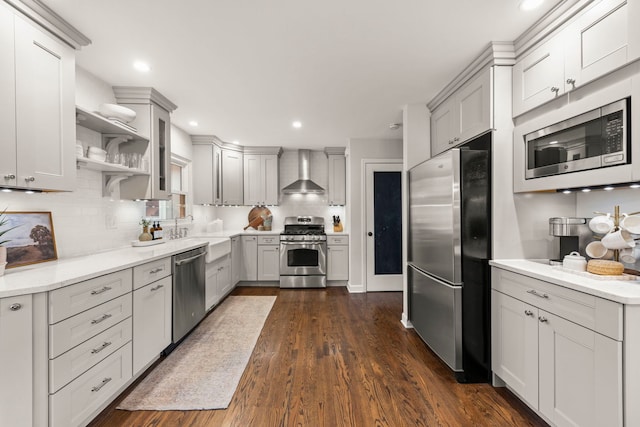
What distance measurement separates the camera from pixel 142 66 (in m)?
2.32

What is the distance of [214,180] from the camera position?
4629 mm

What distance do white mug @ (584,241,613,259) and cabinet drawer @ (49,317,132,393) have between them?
9.78ft

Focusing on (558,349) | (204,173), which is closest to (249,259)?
(204,173)

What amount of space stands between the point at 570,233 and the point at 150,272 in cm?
299

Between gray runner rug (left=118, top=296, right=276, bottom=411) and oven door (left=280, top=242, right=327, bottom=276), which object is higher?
oven door (left=280, top=242, right=327, bottom=276)

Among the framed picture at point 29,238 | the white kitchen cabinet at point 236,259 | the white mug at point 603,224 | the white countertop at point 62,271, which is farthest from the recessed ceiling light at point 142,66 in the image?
Answer: the white mug at point 603,224

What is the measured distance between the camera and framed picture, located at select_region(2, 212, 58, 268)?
1809 millimetres

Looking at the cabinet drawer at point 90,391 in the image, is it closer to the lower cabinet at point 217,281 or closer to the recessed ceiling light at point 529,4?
the lower cabinet at point 217,281

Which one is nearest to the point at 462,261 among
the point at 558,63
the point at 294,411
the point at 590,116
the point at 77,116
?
the point at 590,116

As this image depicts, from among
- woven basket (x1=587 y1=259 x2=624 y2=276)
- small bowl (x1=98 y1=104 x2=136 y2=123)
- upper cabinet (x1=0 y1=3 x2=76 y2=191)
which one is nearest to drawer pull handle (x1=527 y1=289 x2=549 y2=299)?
woven basket (x1=587 y1=259 x2=624 y2=276)

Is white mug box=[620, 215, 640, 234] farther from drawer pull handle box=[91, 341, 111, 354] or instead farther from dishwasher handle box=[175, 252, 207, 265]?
dishwasher handle box=[175, 252, 207, 265]

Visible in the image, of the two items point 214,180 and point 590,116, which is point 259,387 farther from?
point 214,180

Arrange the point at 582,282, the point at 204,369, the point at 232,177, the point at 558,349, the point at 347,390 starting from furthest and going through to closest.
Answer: the point at 232,177
the point at 204,369
the point at 347,390
the point at 558,349
the point at 582,282

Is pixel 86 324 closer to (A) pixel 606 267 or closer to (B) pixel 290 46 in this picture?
(B) pixel 290 46
